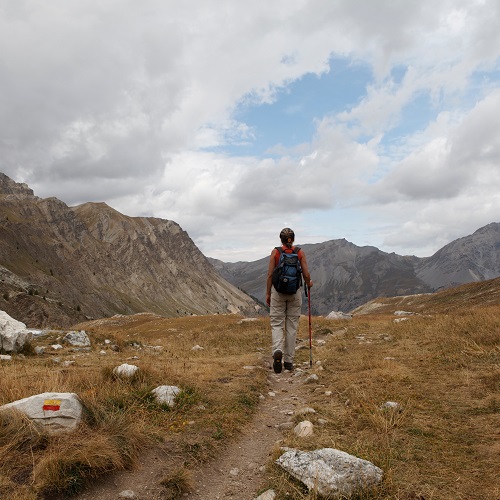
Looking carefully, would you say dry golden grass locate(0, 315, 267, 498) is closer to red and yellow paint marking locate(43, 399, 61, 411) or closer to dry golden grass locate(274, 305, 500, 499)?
red and yellow paint marking locate(43, 399, 61, 411)

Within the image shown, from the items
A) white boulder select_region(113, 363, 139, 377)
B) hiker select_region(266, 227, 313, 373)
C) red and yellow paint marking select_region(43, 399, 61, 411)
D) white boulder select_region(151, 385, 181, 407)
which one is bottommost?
white boulder select_region(151, 385, 181, 407)

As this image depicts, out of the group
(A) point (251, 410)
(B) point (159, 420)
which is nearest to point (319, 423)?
(A) point (251, 410)

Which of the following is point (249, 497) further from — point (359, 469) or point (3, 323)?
point (3, 323)

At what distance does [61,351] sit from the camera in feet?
48.6

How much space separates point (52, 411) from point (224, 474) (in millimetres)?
2489

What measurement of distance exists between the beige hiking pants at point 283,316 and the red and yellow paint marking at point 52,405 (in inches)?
273

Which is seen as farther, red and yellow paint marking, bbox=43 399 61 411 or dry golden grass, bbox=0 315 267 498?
red and yellow paint marking, bbox=43 399 61 411

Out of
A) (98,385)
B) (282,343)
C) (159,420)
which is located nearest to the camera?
(159,420)

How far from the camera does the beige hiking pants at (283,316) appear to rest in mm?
11438

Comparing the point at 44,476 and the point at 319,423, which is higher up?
the point at 44,476

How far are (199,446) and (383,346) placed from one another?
1103 cm

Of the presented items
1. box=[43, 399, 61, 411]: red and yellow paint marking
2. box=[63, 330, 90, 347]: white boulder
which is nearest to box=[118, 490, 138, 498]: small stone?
box=[43, 399, 61, 411]: red and yellow paint marking

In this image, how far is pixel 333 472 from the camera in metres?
4.21

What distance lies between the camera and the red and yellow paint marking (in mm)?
5223
